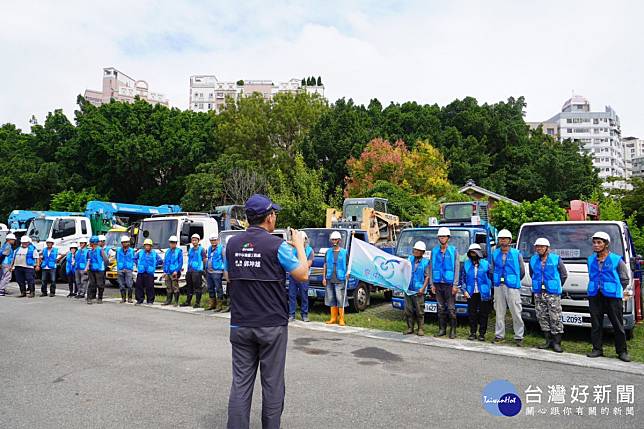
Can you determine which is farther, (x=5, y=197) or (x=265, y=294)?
(x=5, y=197)

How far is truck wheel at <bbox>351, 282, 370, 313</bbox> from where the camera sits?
11672mm

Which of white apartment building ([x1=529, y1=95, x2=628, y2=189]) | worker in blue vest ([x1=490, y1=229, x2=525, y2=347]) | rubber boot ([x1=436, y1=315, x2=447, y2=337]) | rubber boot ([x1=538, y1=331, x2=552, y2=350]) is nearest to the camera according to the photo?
rubber boot ([x1=538, y1=331, x2=552, y2=350])

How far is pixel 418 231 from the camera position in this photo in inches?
443

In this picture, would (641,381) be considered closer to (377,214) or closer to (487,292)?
(487,292)

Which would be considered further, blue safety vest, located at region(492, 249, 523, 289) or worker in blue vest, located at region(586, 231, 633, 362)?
blue safety vest, located at region(492, 249, 523, 289)

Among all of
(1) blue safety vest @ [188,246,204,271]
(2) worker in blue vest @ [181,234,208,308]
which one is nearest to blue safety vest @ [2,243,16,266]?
(2) worker in blue vest @ [181,234,208,308]

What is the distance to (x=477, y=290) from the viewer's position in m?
8.80

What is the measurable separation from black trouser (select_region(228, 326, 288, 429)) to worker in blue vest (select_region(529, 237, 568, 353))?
223 inches

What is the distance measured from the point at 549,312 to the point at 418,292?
2.25 meters

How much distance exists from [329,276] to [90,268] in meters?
7.22

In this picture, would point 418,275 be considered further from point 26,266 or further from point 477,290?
point 26,266

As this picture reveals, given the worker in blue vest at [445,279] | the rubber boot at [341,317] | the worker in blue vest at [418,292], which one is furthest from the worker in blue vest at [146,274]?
the worker in blue vest at [445,279]

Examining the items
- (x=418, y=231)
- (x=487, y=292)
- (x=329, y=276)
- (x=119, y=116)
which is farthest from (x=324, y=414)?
(x=119, y=116)

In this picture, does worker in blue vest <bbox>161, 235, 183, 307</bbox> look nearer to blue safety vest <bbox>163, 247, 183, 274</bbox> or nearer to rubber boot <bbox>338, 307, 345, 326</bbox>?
blue safety vest <bbox>163, 247, 183, 274</bbox>
